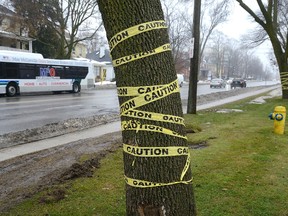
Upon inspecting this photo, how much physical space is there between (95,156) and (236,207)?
10.3 ft

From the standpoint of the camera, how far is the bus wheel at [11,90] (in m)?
23.5

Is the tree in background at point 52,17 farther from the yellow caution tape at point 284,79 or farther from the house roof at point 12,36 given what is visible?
the yellow caution tape at point 284,79

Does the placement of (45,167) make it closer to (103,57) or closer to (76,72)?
(76,72)

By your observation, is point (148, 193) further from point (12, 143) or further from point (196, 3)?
point (196, 3)

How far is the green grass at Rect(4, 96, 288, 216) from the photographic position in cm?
378

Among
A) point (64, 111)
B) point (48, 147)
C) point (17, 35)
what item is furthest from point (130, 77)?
point (17, 35)

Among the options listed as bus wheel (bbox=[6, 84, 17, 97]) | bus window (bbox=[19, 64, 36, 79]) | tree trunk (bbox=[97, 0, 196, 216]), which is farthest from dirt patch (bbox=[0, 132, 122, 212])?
bus window (bbox=[19, 64, 36, 79])

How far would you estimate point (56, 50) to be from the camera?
145 feet

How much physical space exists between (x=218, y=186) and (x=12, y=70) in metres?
22.0

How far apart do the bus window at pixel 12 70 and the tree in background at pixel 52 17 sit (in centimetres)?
1765

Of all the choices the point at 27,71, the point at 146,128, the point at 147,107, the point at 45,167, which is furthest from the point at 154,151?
the point at 27,71

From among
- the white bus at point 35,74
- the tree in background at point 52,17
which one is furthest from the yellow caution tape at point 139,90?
the tree in background at point 52,17

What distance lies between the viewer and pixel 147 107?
8.41 ft

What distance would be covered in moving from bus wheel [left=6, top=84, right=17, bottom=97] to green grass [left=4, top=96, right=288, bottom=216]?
757 inches
